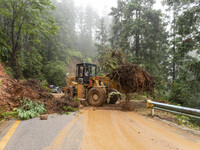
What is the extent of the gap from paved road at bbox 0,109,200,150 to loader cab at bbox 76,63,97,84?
563cm

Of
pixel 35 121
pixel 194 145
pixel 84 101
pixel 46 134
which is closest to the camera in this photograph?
pixel 194 145

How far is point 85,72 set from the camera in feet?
32.1

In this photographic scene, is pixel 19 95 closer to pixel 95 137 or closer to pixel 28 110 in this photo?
pixel 28 110

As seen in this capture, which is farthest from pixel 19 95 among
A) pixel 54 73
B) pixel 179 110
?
pixel 54 73

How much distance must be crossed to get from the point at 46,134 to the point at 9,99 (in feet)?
10.5

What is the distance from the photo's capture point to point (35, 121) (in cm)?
429

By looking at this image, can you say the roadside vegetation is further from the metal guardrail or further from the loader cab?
the metal guardrail

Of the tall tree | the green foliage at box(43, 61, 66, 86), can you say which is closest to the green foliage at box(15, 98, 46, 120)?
the tall tree

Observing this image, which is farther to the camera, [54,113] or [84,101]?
[84,101]

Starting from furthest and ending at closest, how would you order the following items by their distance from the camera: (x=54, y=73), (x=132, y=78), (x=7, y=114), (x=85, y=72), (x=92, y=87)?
(x=54, y=73)
(x=85, y=72)
(x=92, y=87)
(x=132, y=78)
(x=7, y=114)

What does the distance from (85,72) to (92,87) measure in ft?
5.07

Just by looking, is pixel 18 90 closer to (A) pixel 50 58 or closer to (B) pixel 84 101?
(B) pixel 84 101

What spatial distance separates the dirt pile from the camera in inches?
258

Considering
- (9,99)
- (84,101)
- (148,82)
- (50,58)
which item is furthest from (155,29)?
(50,58)
